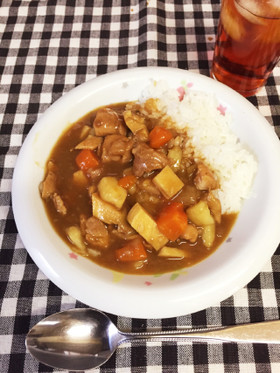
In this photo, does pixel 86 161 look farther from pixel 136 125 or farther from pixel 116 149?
pixel 136 125

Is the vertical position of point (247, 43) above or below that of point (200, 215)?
above

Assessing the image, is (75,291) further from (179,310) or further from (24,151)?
(24,151)

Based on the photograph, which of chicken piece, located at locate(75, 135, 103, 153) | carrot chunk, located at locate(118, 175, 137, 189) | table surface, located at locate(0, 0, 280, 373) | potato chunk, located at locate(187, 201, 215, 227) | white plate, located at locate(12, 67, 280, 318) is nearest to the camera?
white plate, located at locate(12, 67, 280, 318)

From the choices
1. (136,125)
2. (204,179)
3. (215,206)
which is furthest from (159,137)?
(215,206)

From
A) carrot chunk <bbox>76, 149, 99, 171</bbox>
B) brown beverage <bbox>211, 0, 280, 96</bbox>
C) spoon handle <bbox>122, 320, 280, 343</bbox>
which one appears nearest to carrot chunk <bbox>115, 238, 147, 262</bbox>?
spoon handle <bbox>122, 320, 280, 343</bbox>

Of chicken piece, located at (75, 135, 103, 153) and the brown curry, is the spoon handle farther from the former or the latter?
chicken piece, located at (75, 135, 103, 153)

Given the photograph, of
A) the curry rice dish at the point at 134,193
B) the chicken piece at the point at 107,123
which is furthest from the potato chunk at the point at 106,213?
the chicken piece at the point at 107,123
